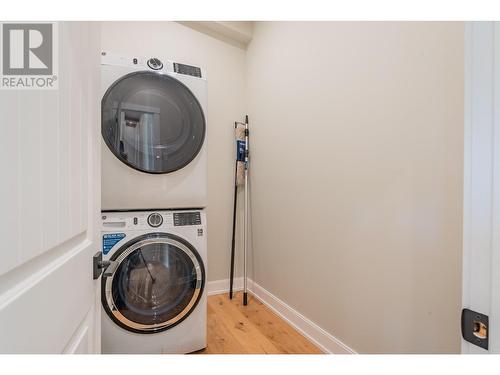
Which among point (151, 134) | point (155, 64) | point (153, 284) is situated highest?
point (155, 64)

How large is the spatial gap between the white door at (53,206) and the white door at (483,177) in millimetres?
786

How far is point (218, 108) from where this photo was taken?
2.28 m

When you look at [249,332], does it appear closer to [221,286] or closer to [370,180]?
[221,286]

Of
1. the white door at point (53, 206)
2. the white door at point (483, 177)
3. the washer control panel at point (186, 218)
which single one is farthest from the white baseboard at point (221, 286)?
the white door at point (483, 177)

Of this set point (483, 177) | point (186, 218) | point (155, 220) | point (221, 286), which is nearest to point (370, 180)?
point (483, 177)

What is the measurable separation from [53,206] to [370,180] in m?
1.28

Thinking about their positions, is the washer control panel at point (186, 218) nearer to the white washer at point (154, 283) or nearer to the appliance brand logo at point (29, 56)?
the white washer at point (154, 283)

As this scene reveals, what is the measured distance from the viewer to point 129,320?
1.29m

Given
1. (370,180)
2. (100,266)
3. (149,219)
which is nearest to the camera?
(100,266)

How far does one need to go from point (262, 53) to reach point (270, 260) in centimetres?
183

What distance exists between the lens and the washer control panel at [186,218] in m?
1.42

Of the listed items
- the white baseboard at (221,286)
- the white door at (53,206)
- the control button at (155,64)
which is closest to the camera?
the white door at (53,206)

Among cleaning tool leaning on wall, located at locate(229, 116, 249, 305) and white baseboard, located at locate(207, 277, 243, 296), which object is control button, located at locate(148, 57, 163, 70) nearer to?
cleaning tool leaning on wall, located at locate(229, 116, 249, 305)
